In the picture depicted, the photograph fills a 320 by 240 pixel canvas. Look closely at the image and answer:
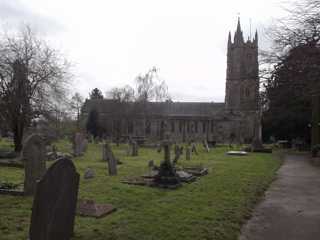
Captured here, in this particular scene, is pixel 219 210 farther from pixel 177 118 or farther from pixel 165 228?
pixel 177 118

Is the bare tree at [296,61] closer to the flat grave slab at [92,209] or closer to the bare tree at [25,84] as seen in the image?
the flat grave slab at [92,209]

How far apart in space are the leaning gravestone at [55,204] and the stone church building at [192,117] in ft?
147

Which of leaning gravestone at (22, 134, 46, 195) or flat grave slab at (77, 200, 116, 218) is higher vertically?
leaning gravestone at (22, 134, 46, 195)

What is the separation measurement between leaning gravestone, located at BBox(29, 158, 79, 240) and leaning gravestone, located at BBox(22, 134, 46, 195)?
13.0 feet

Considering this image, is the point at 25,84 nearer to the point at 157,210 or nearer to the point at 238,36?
the point at 157,210

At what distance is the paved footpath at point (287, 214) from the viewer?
7.36 metres

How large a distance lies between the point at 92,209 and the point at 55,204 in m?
2.35

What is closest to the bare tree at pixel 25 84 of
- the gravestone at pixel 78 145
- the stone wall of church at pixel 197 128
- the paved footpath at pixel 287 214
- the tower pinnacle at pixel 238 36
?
the gravestone at pixel 78 145

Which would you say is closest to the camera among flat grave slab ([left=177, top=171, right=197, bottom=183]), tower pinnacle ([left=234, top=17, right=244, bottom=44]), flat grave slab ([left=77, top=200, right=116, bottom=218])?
flat grave slab ([left=77, top=200, right=116, bottom=218])

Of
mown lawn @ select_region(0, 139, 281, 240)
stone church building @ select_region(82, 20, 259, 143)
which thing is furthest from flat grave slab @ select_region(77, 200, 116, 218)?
stone church building @ select_region(82, 20, 259, 143)

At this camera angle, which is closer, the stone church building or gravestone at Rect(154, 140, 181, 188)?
gravestone at Rect(154, 140, 181, 188)

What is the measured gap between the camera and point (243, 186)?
12773mm

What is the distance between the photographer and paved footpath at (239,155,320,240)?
7.36m

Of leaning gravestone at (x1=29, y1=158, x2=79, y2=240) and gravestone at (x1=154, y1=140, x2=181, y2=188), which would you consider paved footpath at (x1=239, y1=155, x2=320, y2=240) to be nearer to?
gravestone at (x1=154, y1=140, x2=181, y2=188)
